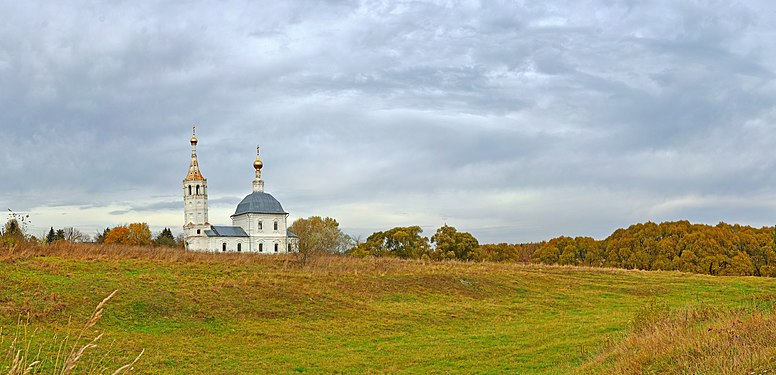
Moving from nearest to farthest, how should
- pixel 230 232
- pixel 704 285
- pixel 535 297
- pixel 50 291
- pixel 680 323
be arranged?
1. pixel 680 323
2. pixel 50 291
3. pixel 535 297
4. pixel 704 285
5. pixel 230 232

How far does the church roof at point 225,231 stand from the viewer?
90438mm

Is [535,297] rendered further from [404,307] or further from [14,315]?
[14,315]

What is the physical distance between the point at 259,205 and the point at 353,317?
71.4m

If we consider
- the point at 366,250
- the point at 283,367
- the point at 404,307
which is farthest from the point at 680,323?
the point at 366,250

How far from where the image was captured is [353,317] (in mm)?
23953

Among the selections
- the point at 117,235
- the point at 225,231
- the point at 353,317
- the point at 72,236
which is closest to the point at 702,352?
the point at 353,317

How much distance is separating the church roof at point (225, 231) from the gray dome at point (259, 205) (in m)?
2.62

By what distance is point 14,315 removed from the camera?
18859 millimetres

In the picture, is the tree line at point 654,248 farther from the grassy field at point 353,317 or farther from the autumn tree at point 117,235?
the autumn tree at point 117,235

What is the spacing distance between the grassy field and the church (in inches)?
2125

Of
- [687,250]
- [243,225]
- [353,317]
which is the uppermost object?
[243,225]

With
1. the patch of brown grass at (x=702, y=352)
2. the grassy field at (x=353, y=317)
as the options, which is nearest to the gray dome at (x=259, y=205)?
the grassy field at (x=353, y=317)

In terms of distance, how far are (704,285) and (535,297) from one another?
1266 centimetres

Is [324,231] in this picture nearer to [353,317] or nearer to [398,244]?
[398,244]
